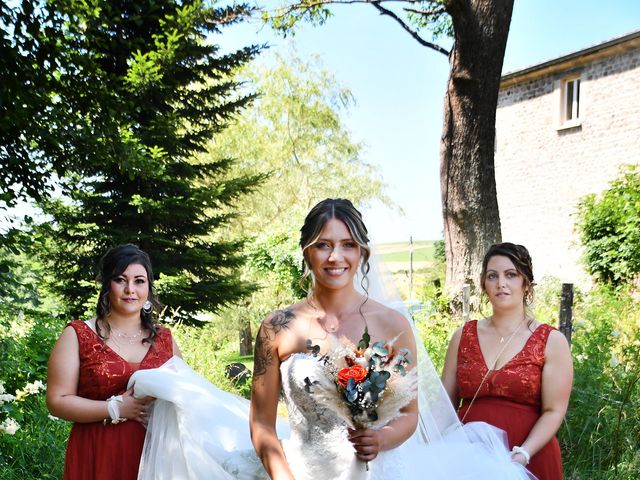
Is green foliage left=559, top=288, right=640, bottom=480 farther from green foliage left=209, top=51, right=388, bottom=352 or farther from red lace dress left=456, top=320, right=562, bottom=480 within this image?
green foliage left=209, top=51, right=388, bottom=352

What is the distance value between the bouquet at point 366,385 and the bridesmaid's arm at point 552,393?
1146mm

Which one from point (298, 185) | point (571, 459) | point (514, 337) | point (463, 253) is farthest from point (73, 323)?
point (298, 185)

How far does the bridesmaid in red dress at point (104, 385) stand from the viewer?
3.00 metres

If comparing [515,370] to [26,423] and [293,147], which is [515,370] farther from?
[293,147]

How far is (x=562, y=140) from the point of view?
19.5m

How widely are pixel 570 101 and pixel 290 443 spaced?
63.7ft

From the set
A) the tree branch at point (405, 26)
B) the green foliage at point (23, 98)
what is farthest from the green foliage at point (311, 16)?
the green foliage at point (23, 98)

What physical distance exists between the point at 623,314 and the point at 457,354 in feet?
23.8

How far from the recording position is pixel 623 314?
948cm

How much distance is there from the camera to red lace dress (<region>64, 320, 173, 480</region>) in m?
3.06

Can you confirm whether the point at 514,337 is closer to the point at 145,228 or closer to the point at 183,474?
the point at 183,474

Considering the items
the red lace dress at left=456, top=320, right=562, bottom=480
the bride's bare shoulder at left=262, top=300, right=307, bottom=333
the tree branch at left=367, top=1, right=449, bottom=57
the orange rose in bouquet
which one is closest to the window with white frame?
the tree branch at left=367, top=1, right=449, bottom=57

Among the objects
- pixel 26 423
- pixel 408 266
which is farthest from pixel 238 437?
pixel 408 266

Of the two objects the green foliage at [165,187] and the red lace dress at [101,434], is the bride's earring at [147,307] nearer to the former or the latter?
the red lace dress at [101,434]
